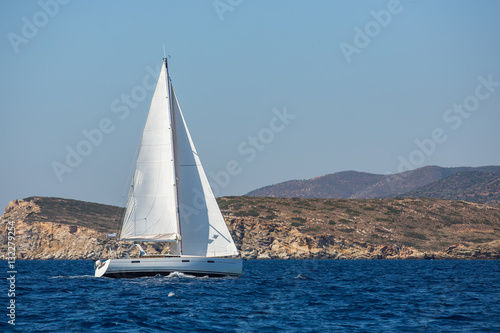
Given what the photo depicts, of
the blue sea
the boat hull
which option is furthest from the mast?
the blue sea

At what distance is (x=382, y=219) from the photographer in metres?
129

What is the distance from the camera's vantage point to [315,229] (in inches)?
4685

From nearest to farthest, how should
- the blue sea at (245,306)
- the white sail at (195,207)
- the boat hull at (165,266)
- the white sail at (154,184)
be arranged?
1. the blue sea at (245,306)
2. the boat hull at (165,266)
3. the white sail at (195,207)
4. the white sail at (154,184)

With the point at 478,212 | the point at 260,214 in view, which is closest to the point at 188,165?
the point at 260,214

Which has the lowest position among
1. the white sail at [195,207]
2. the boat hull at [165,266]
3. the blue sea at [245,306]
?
the blue sea at [245,306]

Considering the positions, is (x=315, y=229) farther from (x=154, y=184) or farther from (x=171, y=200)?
(x=154, y=184)

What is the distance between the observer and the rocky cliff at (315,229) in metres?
111

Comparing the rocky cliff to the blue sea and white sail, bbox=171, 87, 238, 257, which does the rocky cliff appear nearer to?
white sail, bbox=171, 87, 238, 257

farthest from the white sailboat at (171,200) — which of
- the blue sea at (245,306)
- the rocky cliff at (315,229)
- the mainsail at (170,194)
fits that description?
the rocky cliff at (315,229)

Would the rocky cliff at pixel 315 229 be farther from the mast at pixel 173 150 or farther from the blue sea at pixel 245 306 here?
the blue sea at pixel 245 306

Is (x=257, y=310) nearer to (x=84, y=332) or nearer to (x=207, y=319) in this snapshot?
(x=207, y=319)

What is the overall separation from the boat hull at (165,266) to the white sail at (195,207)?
896mm

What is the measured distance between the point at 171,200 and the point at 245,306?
48.1 ft

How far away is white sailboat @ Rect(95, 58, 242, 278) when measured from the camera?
132 ft
